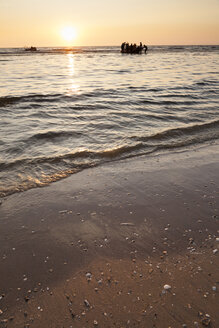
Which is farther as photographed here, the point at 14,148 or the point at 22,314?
the point at 14,148

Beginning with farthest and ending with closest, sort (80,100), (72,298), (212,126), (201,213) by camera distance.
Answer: (80,100), (212,126), (201,213), (72,298)

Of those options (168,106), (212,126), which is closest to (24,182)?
(212,126)

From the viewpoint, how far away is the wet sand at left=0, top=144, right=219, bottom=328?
216cm

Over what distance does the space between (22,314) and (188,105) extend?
1037 centimetres

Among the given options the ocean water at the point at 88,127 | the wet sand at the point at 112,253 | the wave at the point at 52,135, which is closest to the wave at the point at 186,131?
the ocean water at the point at 88,127

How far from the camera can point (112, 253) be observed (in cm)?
284

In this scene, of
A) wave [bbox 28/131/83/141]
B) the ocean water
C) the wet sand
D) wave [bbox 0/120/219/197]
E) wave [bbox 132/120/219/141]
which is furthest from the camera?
wave [bbox 132/120/219/141]

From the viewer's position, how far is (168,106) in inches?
415

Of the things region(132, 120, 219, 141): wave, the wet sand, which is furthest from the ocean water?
the wet sand

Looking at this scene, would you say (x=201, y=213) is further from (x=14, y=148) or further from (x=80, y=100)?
(x=80, y=100)

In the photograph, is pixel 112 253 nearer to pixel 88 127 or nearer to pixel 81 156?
pixel 81 156

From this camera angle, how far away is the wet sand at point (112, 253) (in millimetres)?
2160

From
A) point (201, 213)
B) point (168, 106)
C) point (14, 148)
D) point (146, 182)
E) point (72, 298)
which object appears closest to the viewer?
point (72, 298)

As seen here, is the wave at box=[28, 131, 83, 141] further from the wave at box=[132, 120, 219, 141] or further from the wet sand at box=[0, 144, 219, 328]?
the wet sand at box=[0, 144, 219, 328]
